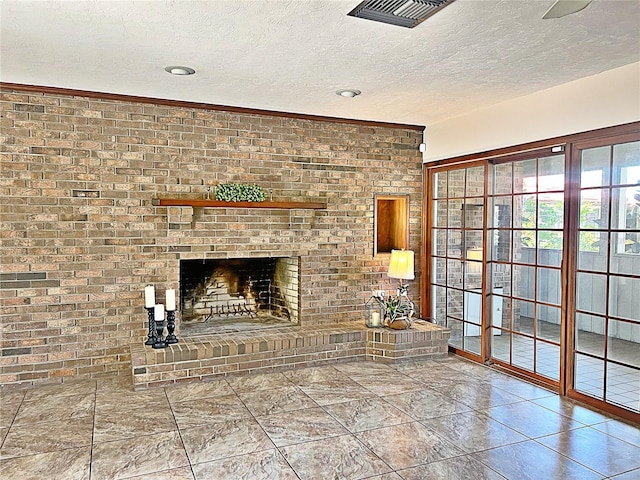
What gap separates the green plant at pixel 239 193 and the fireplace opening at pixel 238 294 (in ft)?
2.99

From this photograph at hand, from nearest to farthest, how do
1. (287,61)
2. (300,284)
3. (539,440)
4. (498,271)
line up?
(539,440) < (287,61) < (498,271) < (300,284)

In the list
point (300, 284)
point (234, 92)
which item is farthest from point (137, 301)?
point (234, 92)

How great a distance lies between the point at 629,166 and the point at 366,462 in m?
2.92

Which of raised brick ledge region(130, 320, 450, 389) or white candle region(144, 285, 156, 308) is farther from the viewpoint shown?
white candle region(144, 285, 156, 308)

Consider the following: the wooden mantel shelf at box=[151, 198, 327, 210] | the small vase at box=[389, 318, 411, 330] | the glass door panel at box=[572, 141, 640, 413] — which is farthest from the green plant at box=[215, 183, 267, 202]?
the glass door panel at box=[572, 141, 640, 413]

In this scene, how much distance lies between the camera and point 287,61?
12.4 feet

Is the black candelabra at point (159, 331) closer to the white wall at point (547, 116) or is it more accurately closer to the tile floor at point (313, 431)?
the tile floor at point (313, 431)

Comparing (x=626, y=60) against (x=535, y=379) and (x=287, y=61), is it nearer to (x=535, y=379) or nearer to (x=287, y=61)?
(x=287, y=61)

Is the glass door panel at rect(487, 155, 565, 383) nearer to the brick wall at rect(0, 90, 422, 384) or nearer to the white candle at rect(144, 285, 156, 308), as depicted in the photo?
the brick wall at rect(0, 90, 422, 384)

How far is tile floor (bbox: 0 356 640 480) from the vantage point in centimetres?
310

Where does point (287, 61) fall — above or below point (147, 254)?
above

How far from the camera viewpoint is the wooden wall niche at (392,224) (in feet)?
20.1

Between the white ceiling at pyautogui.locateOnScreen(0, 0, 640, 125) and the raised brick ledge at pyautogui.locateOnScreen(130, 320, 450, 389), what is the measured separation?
7.70 ft

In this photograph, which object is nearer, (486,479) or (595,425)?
(486,479)
